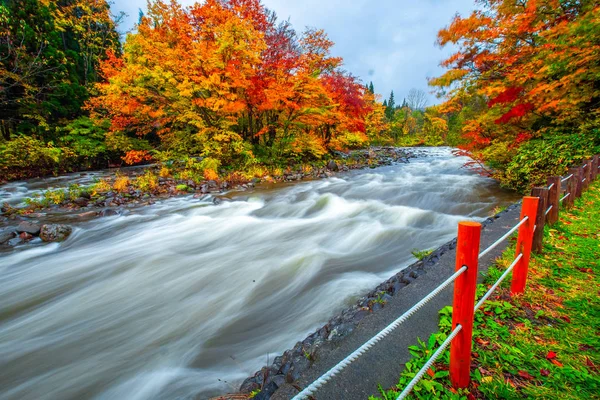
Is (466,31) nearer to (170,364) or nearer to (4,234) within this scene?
(170,364)

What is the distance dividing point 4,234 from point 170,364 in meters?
6.16

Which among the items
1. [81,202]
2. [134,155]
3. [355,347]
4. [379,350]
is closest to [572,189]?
[379,350]

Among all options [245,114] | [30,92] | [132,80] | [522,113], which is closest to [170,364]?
[522,113]

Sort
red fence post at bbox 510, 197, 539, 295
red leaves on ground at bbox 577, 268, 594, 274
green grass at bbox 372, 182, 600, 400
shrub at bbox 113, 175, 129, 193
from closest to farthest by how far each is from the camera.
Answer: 1. green grass at bbox 372, 182, 600, 400
2. red fence post at bbox 510, 197, 539, 295
3. red leaves on ground at bbox 577, 268, 594, 274
4. shrub at bbox 113, 175, 129, 193

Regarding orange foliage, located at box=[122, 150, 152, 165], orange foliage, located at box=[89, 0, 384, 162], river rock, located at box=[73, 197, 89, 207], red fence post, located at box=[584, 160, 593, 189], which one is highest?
orange foliage, located at box=[89, 0, 384, 162]

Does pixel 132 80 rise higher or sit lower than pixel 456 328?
higher

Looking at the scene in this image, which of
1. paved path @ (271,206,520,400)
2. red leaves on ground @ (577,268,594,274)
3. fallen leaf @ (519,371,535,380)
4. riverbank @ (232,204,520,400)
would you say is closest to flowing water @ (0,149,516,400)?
riverbank @ (232,204,520,400)

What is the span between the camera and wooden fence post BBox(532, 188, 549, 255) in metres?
3.26

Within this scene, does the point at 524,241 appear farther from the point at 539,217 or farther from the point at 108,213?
the point at 108,213

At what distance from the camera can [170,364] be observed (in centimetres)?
299

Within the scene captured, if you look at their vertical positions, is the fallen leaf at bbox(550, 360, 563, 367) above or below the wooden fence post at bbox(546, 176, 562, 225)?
below

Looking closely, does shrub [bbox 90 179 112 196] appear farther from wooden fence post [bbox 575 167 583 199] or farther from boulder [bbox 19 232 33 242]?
wooden fence post [bbox 575 167 583 199]

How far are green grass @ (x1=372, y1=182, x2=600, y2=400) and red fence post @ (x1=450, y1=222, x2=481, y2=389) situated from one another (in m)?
0.13

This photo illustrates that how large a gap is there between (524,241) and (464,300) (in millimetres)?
1631
